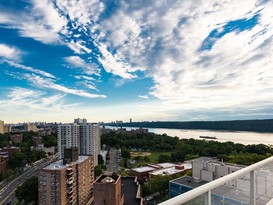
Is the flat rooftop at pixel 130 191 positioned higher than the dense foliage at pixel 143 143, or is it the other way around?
the flat rooftop at pixel 130 191

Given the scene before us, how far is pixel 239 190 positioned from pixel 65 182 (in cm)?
1003

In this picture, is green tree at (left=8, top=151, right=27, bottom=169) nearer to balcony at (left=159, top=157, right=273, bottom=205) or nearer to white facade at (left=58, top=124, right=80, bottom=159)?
white facade at (left=58, top=124, right=80, bottom=159)

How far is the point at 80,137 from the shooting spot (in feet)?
68.5

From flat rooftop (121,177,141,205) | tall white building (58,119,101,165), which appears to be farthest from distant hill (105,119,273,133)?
flat rooftop (121,177,141,205)

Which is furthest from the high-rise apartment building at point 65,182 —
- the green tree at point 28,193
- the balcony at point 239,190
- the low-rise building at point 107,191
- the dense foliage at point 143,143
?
the dense foliage at point 143,143

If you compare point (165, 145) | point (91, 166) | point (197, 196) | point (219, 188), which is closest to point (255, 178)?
point (219, 188)

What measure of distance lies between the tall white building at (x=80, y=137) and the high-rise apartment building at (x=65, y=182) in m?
8.55

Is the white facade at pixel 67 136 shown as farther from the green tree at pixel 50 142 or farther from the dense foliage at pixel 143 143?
the dense foliage at pixel 143 143

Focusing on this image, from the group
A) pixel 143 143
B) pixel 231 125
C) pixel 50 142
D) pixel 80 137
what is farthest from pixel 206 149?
pixel 231 125

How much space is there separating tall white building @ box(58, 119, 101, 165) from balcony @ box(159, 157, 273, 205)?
19.7 meters

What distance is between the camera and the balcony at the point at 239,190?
70 cm

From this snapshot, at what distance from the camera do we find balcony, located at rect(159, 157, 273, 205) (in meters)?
0.70

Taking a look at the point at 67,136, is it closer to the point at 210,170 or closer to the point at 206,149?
the point at 206,149

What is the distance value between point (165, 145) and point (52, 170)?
2000cm
